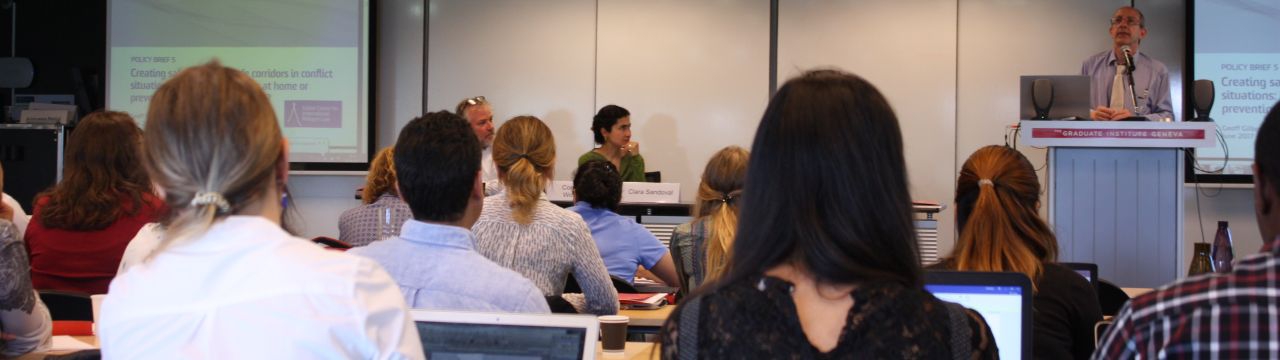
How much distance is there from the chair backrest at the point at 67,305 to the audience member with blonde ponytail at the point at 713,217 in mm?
1755

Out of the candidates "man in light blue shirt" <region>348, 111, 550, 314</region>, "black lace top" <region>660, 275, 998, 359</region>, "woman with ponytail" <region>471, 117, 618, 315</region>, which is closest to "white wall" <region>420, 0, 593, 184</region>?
"woman with ponytail" <region>471, 117, 618, 315</region>

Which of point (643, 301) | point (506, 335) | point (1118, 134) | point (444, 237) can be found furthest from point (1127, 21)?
point (506, 335)

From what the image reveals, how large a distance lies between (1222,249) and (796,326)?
2.64 metres

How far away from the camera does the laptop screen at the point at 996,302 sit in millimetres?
1879

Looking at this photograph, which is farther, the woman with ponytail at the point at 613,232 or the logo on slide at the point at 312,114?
the logo on slide at the point at 312,114

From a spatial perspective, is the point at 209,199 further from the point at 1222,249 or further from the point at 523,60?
the point at 523,60

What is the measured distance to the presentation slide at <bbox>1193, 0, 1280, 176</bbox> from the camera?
22.6ft

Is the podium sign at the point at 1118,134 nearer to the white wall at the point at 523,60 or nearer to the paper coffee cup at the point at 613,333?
the paper coffee cup at the point at 613,333

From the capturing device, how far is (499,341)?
176cm

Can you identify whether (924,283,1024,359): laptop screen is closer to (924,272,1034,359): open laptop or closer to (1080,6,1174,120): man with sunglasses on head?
(924,272,1034,359): open laptop

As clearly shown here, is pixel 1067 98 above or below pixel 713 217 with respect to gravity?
above

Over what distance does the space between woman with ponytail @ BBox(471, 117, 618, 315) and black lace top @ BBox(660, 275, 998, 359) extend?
5.79ft

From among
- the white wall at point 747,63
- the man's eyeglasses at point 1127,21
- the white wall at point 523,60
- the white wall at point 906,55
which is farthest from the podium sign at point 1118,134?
the white wall at point 523,60

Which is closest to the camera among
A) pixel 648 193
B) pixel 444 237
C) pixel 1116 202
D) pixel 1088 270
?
pixel 444 237
